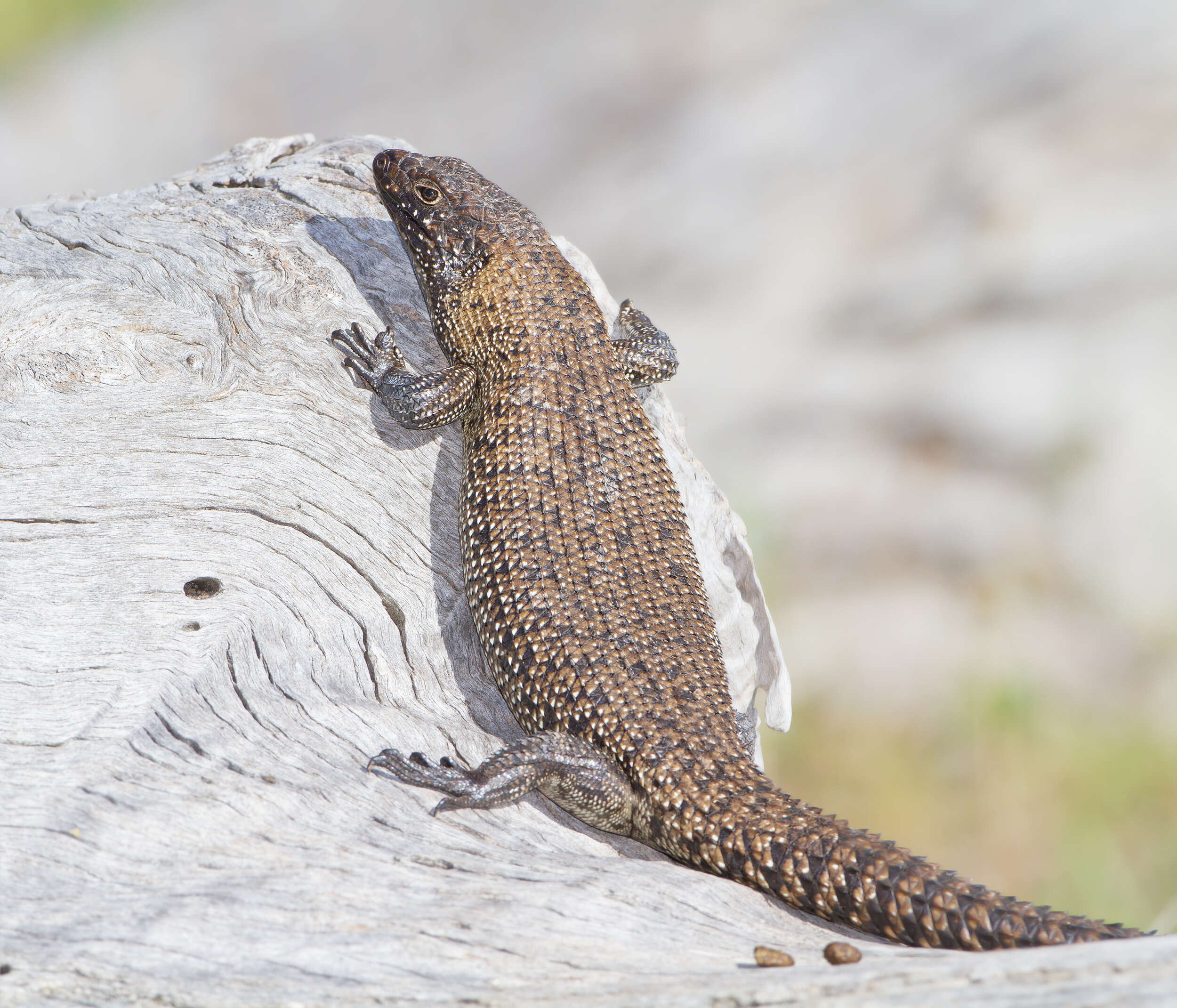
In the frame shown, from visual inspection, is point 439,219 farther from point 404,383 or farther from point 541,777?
point 541,777

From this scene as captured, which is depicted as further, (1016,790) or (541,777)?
(1016,790)

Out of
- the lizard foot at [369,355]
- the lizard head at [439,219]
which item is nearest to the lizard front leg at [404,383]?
the lizard foot at [369,355]

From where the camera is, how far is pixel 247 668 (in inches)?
157

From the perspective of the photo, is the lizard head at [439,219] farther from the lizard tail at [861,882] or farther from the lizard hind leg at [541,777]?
the lizard tail at [861,882]

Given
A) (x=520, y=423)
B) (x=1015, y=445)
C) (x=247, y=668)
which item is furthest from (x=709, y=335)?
(x=247, y=668)

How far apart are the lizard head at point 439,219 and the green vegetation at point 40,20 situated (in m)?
12.1

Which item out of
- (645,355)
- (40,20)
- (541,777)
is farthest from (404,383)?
(40,20)

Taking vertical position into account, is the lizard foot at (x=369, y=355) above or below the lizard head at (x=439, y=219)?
below

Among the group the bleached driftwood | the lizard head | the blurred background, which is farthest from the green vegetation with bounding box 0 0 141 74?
the lizard head

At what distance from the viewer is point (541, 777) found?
3975 millimetres

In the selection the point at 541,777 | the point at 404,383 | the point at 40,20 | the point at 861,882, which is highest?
the point at 40,20

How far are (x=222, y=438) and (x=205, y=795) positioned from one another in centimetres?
184

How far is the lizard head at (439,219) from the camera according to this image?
17.8ft

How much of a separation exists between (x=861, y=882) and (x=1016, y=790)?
13.7ft
